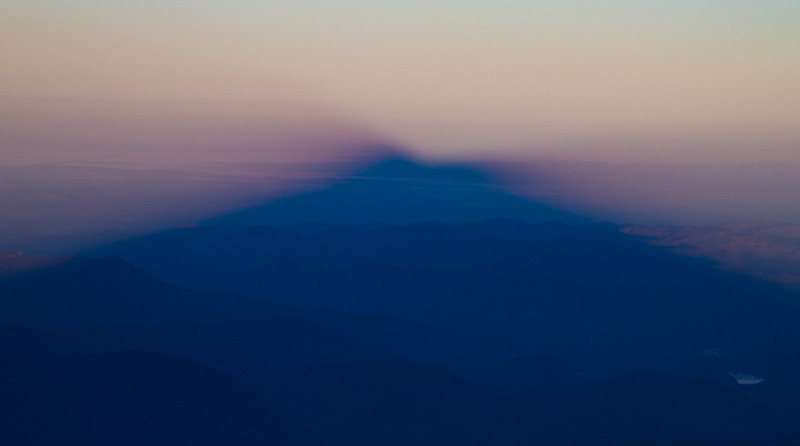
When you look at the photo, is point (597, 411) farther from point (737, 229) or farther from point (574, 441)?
point (737, 229)

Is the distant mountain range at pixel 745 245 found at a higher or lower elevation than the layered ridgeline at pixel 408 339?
higher

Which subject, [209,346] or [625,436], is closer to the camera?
[625,436]

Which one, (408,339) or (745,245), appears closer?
(408,339)

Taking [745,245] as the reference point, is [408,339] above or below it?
below

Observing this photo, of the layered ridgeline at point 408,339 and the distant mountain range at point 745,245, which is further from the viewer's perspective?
the distant mountain range at point 745,245

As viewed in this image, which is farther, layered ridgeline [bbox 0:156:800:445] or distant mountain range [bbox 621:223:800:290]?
distant mountain range [bbox 621:223:800:290]

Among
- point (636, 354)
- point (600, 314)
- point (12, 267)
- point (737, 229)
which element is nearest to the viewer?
point (12, 267)

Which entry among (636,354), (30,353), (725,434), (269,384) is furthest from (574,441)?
(30,353)

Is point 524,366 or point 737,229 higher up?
point 737,229
